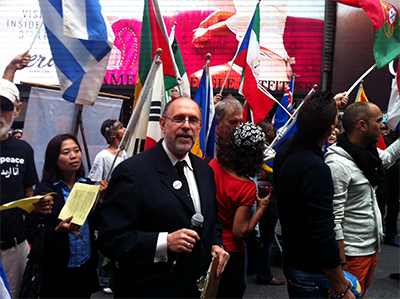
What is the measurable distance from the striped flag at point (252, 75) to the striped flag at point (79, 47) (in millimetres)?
1967

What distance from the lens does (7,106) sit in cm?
227

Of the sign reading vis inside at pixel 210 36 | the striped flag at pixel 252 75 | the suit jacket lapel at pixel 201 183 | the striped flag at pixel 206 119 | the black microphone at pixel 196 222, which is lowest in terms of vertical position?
the black microphone at pixel 196 222

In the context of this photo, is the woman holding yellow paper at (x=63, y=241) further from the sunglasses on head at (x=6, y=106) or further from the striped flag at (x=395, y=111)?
the striped flag at (x=395, y=111)

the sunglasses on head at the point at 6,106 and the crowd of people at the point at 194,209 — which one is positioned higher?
the sunglasses on head at the point at 6,106

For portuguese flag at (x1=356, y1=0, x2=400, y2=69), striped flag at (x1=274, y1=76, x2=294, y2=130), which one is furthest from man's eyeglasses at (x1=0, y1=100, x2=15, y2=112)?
striped flag at (x1=274, y1=76, x2=294, y2=130)

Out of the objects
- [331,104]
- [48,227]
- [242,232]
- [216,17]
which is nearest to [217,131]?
[242,232]

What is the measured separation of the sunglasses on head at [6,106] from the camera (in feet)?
7.33

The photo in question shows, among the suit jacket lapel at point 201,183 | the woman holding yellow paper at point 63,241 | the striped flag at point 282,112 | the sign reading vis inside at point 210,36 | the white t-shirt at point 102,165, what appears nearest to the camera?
the suit jacket lapel at point 201,183

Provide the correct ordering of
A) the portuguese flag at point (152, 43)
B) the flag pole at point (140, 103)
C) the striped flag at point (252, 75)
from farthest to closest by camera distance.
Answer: the striped flag at point (252, 75) → the portuguese flag at point (152, 43) → the flag pole at point (140, 103)

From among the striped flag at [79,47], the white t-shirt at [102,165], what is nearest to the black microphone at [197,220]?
the striped flag at [79,47]

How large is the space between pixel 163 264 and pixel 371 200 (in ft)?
5.50

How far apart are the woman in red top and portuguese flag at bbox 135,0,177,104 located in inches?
39.5

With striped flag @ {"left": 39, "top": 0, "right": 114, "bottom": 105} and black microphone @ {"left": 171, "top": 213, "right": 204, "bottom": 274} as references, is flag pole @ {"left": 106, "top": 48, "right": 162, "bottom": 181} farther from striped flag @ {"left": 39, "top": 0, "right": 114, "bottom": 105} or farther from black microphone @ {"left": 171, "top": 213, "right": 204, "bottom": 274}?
black microphone @ {"left": 171, "top": 213, "right": 204, "bottom": 274}

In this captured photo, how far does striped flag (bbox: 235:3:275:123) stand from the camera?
14.9ft
